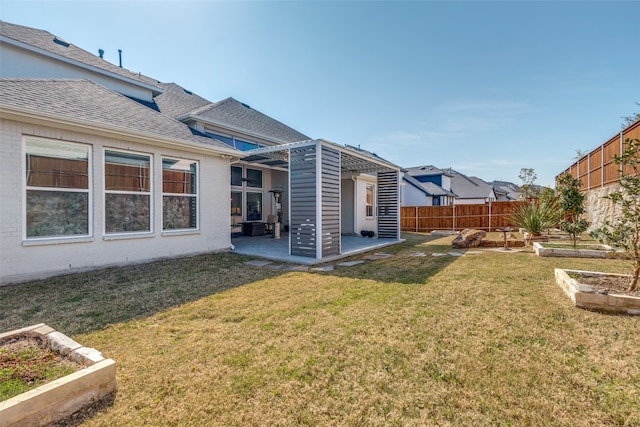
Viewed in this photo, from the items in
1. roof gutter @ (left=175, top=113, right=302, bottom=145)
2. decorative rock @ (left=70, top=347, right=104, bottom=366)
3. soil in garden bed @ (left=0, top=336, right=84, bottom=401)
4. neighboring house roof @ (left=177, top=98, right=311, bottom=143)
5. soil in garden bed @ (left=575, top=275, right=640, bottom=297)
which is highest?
neighboring house roof @ (left=177, top=98, right=311, bottom=143)

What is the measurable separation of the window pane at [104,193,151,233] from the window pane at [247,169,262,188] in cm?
621

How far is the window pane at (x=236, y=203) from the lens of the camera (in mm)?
12641

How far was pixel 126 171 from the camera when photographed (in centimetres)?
689

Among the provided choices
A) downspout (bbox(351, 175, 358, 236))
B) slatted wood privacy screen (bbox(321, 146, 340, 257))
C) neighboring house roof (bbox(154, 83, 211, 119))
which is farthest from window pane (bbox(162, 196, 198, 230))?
downspout (bbox(351, 175, 358, 236))

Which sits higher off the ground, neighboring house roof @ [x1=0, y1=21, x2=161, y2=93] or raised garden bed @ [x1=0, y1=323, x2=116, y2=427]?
neighboring house roof @ [x1=0, y1=21, x2=161, y2=93]

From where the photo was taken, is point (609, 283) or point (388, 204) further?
point (388, 204)

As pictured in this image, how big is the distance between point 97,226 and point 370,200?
12.3 m

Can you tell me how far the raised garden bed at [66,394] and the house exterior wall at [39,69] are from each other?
36.4 ft

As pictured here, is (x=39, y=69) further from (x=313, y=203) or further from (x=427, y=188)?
(x=427, y=188)

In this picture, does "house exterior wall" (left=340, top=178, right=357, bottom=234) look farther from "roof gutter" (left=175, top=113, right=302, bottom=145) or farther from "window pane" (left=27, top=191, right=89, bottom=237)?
"window pane" (left=27, top=191, right=89, bottom=237)

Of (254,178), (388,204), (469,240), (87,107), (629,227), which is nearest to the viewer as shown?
(629,227)

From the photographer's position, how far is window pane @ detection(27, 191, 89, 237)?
18.3 feet

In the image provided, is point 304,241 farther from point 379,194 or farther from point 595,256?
point 595,256

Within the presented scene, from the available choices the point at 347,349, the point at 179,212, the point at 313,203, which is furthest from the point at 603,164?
the point at 179,212
